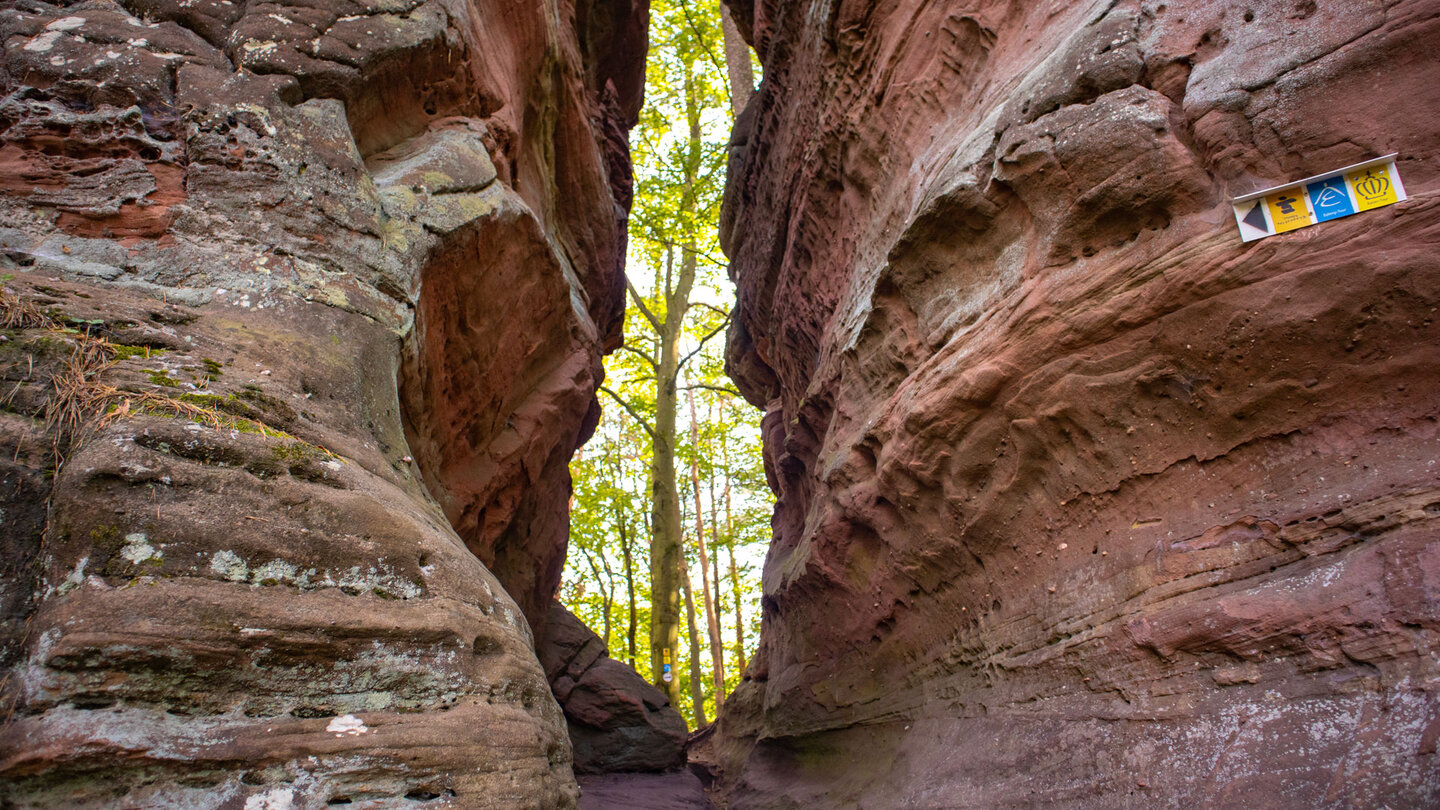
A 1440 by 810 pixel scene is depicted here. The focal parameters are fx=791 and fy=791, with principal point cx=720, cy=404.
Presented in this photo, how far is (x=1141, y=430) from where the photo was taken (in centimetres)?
476

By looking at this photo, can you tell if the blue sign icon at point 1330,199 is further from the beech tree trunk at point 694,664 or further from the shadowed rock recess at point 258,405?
the beech tree trunk at point 694,664

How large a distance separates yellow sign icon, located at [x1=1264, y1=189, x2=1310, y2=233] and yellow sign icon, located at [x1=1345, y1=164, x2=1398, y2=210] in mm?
211

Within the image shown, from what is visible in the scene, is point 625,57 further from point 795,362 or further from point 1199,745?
point 1199,745

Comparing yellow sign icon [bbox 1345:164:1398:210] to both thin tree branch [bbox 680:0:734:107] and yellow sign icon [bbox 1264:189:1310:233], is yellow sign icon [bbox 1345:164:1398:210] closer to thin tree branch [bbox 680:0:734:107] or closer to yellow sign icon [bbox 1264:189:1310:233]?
yellow sign icon [bbox 1264:189:1310:233]

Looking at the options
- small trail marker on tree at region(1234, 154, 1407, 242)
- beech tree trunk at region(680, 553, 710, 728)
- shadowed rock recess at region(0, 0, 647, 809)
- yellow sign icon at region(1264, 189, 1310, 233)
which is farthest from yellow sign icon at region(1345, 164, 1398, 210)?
beech tree trunk at region(680, 553, 710, 728)

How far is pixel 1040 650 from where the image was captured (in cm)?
509

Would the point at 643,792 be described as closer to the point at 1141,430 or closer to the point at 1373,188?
the point at 1141,430

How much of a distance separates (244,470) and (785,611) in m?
6.65

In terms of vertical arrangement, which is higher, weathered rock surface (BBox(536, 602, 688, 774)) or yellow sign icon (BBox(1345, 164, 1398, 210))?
yellow sign icon (BBox(1345, 164, 1398, 210))

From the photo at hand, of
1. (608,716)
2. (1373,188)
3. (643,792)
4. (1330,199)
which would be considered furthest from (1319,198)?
(608,716)

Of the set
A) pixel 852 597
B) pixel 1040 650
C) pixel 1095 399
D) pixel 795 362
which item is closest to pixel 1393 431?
pixel 1095 399

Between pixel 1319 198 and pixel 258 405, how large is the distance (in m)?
5.50

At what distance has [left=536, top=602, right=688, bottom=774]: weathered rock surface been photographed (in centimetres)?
1188

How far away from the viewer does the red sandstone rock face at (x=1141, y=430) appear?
3.68 m
